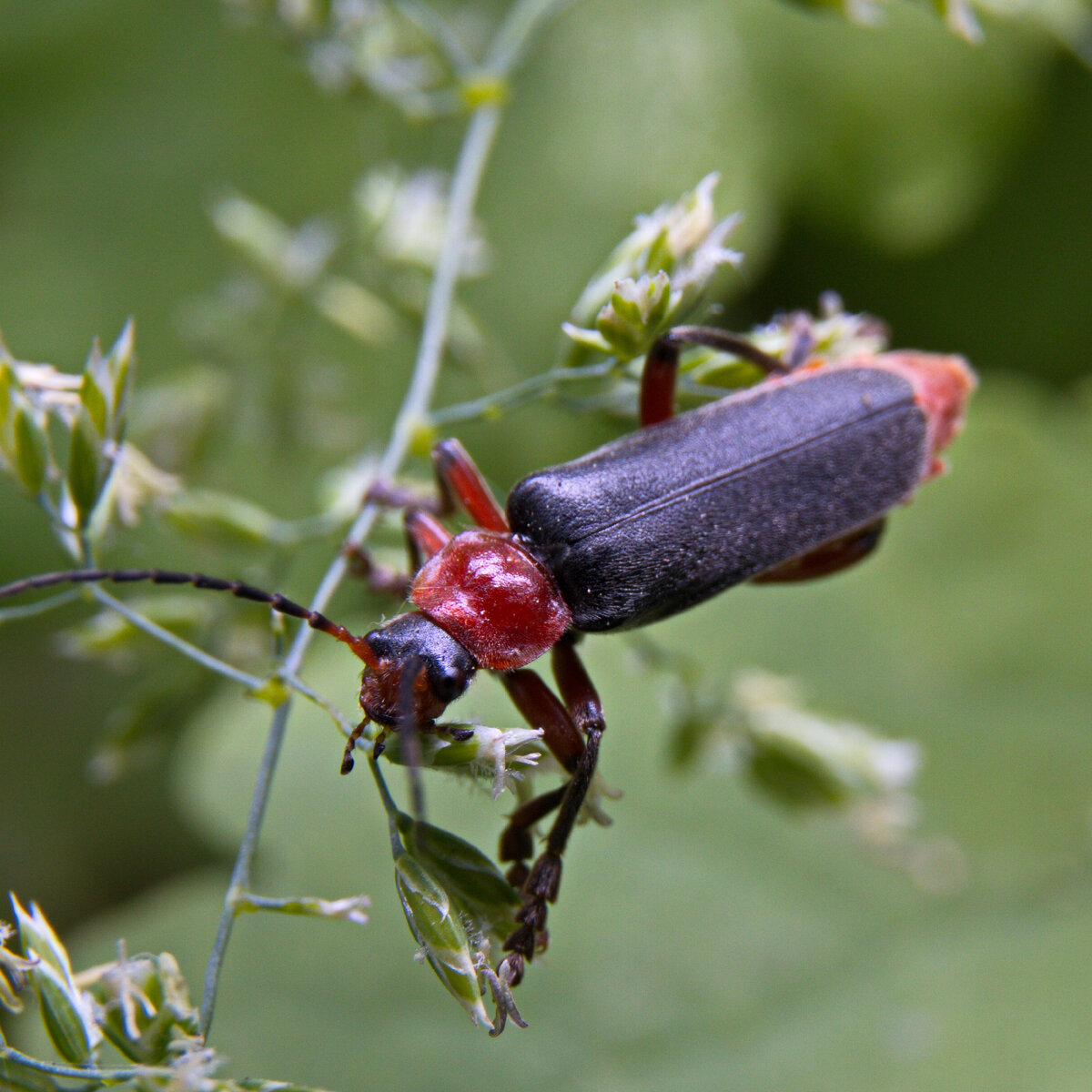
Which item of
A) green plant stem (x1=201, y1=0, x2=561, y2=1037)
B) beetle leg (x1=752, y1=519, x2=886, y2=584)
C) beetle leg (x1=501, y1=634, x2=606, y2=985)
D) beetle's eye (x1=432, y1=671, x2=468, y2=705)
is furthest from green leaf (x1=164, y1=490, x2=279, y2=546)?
beetle leg (x1=752, y1=519, x2=886, y2=584)

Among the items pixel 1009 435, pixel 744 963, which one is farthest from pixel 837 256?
A: pixel 744 963

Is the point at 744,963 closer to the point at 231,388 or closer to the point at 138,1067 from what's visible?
the point at 138,1067

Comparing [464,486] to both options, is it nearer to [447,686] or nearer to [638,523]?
[638,523]

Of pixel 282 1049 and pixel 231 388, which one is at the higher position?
pixel 231 388

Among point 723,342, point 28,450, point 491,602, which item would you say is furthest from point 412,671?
point 723,342

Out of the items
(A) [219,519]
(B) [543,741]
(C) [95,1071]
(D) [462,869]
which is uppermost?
(A) [219,519]

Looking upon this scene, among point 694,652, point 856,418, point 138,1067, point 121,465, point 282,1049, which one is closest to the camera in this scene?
point 138,1067

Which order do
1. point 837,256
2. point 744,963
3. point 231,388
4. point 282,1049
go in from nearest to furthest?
point 282,1049 → point 744,963 → point 231,388 → point 837,256
